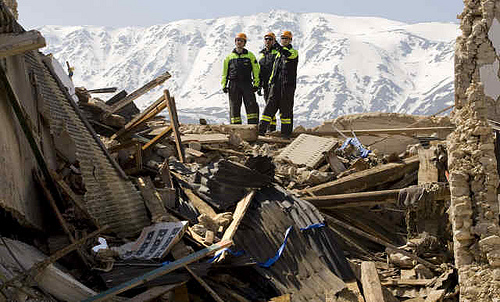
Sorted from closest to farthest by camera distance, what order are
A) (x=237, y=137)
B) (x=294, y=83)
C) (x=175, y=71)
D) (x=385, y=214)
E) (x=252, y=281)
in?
(x=252, y=281), (x=385, y=214), (x=237, y=137), (x=294, y=83), (x=175, y=71)

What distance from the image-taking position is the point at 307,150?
9062 millimetres

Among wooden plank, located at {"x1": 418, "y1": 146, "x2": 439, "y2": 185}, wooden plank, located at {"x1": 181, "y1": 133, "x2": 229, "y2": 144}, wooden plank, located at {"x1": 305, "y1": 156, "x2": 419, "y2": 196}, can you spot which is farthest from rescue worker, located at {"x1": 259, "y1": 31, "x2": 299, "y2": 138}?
wooden plank, located at {"x1": 418, "y1": 146, "x2": 439, "y2": 185}

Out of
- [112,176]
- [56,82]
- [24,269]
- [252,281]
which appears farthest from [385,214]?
[24,269]

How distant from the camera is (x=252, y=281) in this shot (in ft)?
17.7

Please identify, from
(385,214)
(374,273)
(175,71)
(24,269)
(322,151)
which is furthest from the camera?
(175,71)

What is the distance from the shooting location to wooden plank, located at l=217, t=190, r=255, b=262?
18.1ft

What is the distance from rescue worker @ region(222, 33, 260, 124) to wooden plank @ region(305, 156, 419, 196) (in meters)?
3.83

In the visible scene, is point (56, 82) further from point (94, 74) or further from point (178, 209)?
point (94, 74)

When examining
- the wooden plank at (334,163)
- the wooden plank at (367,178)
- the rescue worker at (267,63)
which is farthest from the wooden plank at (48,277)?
the rescue worker at (267,63)

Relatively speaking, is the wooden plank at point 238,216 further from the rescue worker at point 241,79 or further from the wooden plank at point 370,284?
the rescue worker at point 241,79

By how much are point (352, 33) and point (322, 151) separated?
166 metres

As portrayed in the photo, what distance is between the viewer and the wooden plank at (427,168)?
7445 mm

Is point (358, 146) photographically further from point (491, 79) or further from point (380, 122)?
point (491, 79)

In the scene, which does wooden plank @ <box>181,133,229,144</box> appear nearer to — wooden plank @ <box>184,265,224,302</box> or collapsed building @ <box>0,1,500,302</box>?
collapsed building @ <box>0,1,500,302</box>
